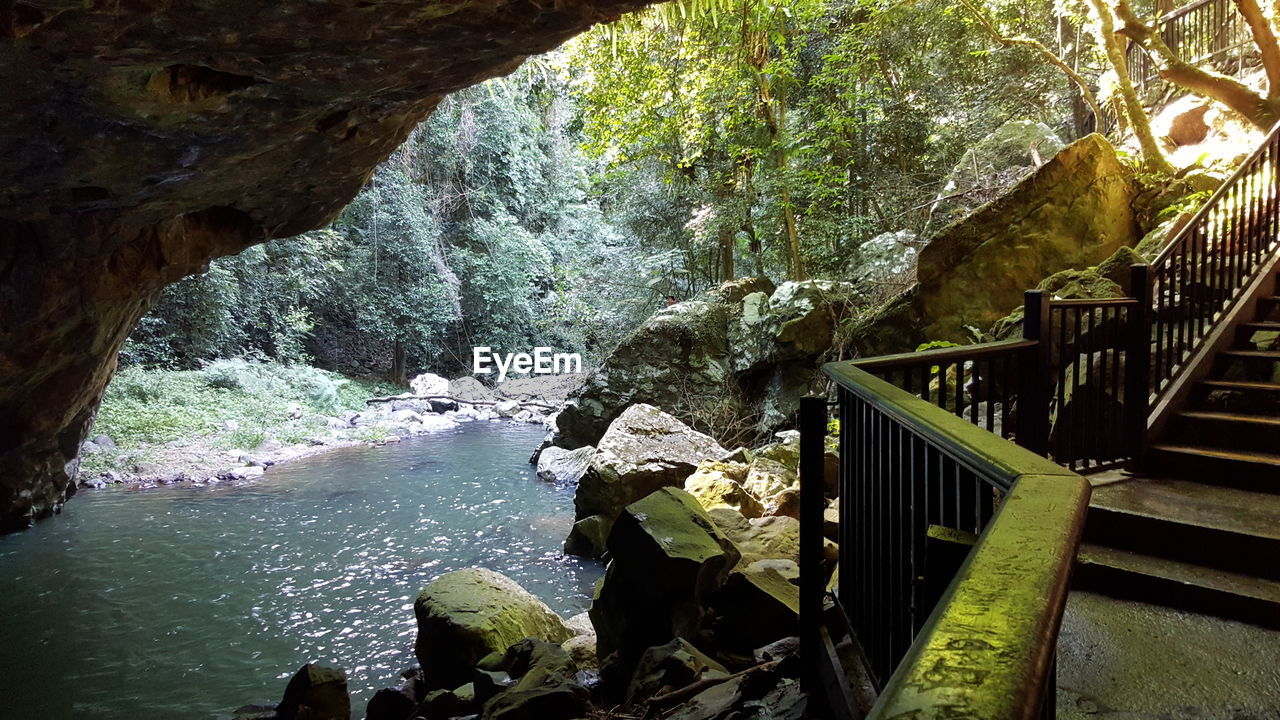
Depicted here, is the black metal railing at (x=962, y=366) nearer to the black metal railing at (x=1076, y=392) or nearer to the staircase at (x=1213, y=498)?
the black metal railing at (x=1076, y=392)

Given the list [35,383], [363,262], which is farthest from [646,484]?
[363,262]

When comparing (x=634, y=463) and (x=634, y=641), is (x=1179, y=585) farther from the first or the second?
(x=634, y=463)

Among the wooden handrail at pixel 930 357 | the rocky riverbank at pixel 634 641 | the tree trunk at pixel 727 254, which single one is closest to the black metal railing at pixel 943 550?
Result: the wooden handrail at pixel 930 357

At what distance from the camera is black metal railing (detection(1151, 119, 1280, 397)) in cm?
413

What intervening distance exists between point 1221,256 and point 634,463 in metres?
6.31

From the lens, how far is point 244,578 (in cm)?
772

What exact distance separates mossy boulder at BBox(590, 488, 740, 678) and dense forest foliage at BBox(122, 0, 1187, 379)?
12.8 feet

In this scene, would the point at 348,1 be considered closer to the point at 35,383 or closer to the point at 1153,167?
the point at 35,383

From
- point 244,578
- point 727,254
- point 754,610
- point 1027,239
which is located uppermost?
point 727,254

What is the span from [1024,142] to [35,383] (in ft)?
44.4

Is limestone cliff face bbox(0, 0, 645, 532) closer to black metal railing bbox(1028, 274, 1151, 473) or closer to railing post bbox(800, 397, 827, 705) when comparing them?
railing post bbox(800, 397, 827, 705)

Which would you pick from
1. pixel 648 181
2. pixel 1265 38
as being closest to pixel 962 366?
pixel 1265 38

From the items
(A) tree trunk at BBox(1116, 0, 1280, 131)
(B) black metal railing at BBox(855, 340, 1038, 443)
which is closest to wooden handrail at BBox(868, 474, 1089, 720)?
(B) black metal railing at BBox(855, 340, 1038, 443)

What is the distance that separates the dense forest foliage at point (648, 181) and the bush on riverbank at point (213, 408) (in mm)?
1110
